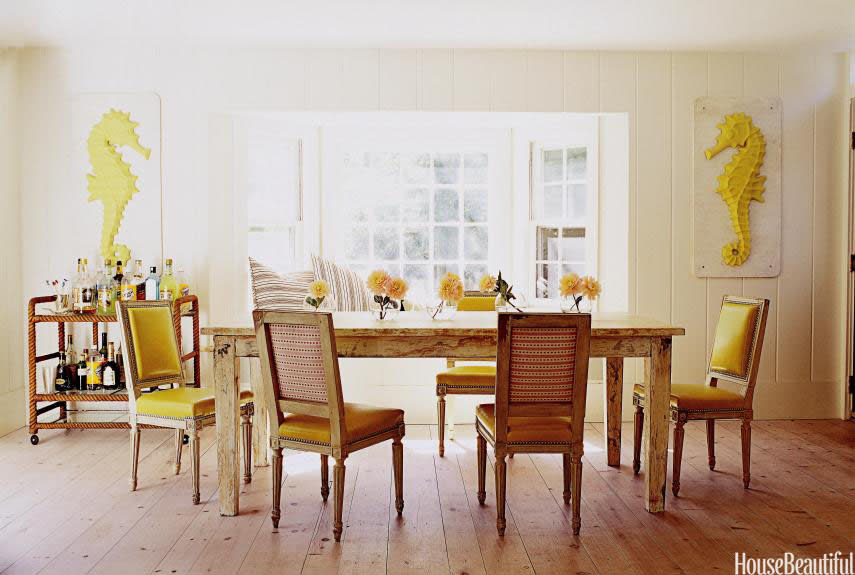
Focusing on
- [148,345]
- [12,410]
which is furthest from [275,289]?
[12,410]

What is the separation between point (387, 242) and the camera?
6031 mm

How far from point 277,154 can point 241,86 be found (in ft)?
1.94

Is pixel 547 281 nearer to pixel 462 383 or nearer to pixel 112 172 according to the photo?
pixel 462 383

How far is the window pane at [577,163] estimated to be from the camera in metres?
5.68

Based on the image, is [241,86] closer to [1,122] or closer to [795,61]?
[1,122]

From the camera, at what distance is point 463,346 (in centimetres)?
341

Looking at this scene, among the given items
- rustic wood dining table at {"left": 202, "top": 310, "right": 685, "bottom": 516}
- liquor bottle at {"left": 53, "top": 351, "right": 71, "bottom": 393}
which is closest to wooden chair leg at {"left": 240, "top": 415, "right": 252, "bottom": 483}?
rustic wood dining table at {"left": 202, "top": 310, "right": 685, "bottom": 516}

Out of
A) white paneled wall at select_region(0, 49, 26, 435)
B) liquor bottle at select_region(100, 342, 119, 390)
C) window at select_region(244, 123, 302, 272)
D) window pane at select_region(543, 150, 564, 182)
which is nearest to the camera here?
liquor bottle at select_region(100, 342, 119, 390)

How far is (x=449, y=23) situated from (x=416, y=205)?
1678 mm

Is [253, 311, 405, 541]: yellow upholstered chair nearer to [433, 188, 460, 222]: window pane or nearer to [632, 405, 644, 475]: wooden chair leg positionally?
[632, 405, 644, 475]: wooden chair leg

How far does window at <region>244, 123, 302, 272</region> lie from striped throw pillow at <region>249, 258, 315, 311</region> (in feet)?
1.17

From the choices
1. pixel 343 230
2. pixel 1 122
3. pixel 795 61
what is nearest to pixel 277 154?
pixel 343 230

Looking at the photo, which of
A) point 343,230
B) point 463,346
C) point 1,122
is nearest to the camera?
point 463,346

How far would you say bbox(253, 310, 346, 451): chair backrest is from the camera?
306 cm
